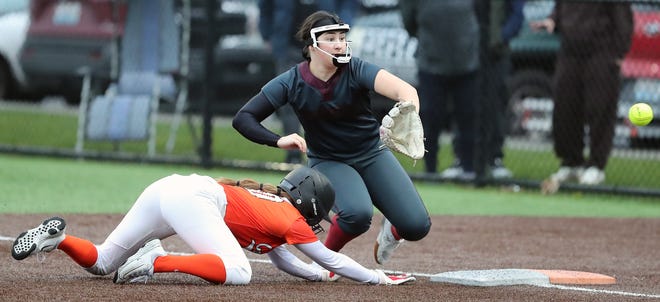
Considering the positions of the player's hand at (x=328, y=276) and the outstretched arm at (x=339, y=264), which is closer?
the outstretched arm at (x=339, y=264)

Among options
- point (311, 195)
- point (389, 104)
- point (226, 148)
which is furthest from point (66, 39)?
point (311, 195)

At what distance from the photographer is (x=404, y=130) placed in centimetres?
729

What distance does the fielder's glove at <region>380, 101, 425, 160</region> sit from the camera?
7.25 m

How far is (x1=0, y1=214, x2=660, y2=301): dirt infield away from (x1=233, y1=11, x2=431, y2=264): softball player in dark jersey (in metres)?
0.38

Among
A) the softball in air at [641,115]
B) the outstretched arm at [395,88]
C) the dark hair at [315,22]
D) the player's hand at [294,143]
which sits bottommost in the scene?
the softball in air at [641,115]

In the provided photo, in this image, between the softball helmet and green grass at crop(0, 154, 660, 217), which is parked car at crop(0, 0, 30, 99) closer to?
green grass at crop(0, 154, 660, 217)

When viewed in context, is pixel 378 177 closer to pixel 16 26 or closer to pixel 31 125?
pixel 31 125

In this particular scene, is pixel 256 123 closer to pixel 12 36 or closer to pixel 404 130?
pixel 404 130

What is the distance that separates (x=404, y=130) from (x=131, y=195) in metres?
5.21

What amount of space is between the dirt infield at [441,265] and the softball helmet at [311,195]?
385 mm

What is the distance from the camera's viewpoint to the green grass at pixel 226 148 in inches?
541

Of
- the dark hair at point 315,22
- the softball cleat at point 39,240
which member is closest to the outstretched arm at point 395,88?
the dark hair at point 315,22

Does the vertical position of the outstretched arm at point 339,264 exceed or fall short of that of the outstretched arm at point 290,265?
it exceeds it

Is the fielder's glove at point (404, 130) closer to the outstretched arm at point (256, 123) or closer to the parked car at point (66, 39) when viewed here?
the outstretched arm at point (256, 123)
